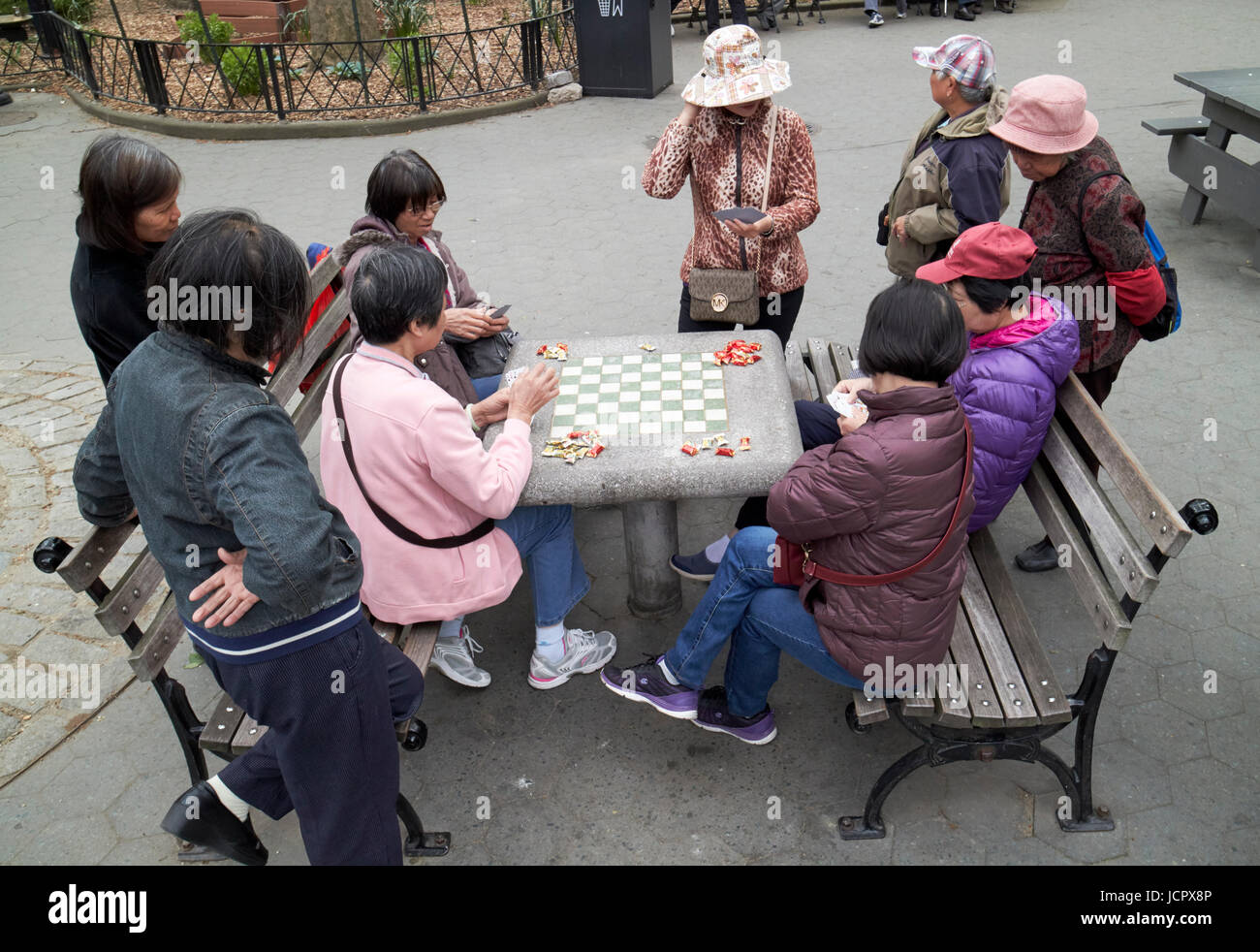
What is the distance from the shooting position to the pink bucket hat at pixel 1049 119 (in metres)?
3.22

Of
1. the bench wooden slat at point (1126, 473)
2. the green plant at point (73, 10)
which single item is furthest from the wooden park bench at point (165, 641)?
the green plant at point (73, 10)

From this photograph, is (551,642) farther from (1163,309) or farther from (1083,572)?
(1163,309)

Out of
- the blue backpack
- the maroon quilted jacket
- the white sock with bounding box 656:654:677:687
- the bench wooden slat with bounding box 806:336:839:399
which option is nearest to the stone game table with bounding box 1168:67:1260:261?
the blue backpack

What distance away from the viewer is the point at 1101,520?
2721mm

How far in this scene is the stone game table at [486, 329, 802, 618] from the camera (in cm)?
286

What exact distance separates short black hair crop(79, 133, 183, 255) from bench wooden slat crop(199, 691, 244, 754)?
58.6 inches

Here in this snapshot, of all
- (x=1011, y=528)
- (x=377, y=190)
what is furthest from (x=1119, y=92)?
(x=377, y=190)

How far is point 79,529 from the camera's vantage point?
4.36 m

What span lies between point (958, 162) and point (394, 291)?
2.34 meters

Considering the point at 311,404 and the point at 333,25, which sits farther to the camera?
the point at 333,25

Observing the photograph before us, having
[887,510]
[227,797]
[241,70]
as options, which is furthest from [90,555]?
[241,70]

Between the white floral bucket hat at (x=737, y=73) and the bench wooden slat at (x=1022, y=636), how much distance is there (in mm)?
1818

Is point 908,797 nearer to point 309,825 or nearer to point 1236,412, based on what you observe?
point 309,825

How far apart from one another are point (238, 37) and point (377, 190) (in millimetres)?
11333
